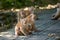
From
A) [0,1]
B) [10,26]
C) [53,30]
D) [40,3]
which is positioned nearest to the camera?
[53,30]

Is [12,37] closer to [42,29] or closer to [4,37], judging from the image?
[4,37]

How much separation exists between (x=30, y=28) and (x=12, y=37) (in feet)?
1.94

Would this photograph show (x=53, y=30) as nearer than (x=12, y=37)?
No

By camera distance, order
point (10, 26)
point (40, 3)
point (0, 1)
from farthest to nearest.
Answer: point (40, 3) < point (0, 1) < point (10, 26)

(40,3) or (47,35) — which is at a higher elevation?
(47,35)

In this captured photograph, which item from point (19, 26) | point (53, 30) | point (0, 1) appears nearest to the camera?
point (19, 26)

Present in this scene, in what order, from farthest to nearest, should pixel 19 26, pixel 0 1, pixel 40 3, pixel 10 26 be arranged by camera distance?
pixel 40 3 < pixel 0 1 < pixel 10 26 < pixel 19 26

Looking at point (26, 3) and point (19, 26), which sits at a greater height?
point (19, 26)

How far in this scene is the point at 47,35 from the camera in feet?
25.0

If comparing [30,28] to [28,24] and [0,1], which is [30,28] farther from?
[0,1]

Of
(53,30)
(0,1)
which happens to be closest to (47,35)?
(53,30)

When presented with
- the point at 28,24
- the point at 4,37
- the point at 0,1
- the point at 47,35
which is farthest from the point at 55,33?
the point at 0,1

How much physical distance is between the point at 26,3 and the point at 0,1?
5.64 feet

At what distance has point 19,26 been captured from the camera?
7559 millimetres
